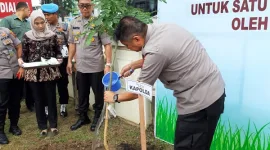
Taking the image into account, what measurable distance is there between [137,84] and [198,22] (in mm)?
1017

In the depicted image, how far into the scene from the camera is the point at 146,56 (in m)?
1.59

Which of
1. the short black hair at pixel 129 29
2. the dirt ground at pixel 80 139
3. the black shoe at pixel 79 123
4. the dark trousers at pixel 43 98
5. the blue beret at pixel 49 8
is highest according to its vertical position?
the blue beret at pixel 49 8

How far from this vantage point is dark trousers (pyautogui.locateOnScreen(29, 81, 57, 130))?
124 inches

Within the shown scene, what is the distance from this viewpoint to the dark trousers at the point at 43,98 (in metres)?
3.14

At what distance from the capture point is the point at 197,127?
5.94ft

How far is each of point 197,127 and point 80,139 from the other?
185 centimetres

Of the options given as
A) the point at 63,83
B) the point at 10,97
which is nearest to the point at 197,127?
the point at 10,97

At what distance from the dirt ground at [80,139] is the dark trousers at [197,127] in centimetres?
113

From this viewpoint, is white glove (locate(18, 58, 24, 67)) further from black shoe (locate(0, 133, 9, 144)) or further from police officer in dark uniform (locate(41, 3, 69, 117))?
black shoe (locate(0, 133, 9, 144))

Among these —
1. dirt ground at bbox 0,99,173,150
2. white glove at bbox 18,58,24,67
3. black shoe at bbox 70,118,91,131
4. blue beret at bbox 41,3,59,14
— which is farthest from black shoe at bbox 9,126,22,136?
blue beret at bbox 41,3,59,14

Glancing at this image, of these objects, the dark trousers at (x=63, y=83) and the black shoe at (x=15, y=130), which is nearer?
the black shoe at (x=15, y=130)

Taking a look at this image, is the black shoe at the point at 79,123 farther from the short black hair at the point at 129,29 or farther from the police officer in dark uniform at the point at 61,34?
the short black hair at the point at 129,29

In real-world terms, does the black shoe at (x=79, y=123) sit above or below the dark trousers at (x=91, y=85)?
below

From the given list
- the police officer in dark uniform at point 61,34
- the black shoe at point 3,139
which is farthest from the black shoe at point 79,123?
the black shoe at point 3,139
